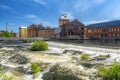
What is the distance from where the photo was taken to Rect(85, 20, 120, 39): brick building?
9556 cm

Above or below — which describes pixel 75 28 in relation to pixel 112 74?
above

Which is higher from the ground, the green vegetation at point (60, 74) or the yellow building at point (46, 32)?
the yellow building at point (46, 32)

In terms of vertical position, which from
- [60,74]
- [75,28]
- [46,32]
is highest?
[75,28]

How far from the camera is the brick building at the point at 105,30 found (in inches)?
3762

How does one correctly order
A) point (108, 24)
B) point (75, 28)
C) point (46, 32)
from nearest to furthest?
point (108, 24) < point (75, 28) < point (46, 32)

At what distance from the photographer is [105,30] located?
103 metres

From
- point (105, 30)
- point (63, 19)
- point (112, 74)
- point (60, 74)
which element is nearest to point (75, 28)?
point (105, 30)

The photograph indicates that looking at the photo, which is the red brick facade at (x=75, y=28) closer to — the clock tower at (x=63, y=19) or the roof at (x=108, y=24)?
the roof at (x=108, y=24)

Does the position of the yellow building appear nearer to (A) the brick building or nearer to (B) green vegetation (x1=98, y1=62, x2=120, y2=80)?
(A) the brick building

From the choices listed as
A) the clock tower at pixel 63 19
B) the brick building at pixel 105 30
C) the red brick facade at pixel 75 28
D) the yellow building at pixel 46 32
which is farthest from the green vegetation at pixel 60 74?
the yellow building at pixel 46 32

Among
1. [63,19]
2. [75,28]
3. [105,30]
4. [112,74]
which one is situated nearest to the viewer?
[112,74]

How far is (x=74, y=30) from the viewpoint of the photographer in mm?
115875

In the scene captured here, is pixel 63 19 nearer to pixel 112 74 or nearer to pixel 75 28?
pixel 75 28

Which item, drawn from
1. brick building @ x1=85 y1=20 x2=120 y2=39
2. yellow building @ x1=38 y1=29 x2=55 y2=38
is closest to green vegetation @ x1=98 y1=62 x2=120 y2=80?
brick building @ x1=85 y1=20 x2=120 y2=39
